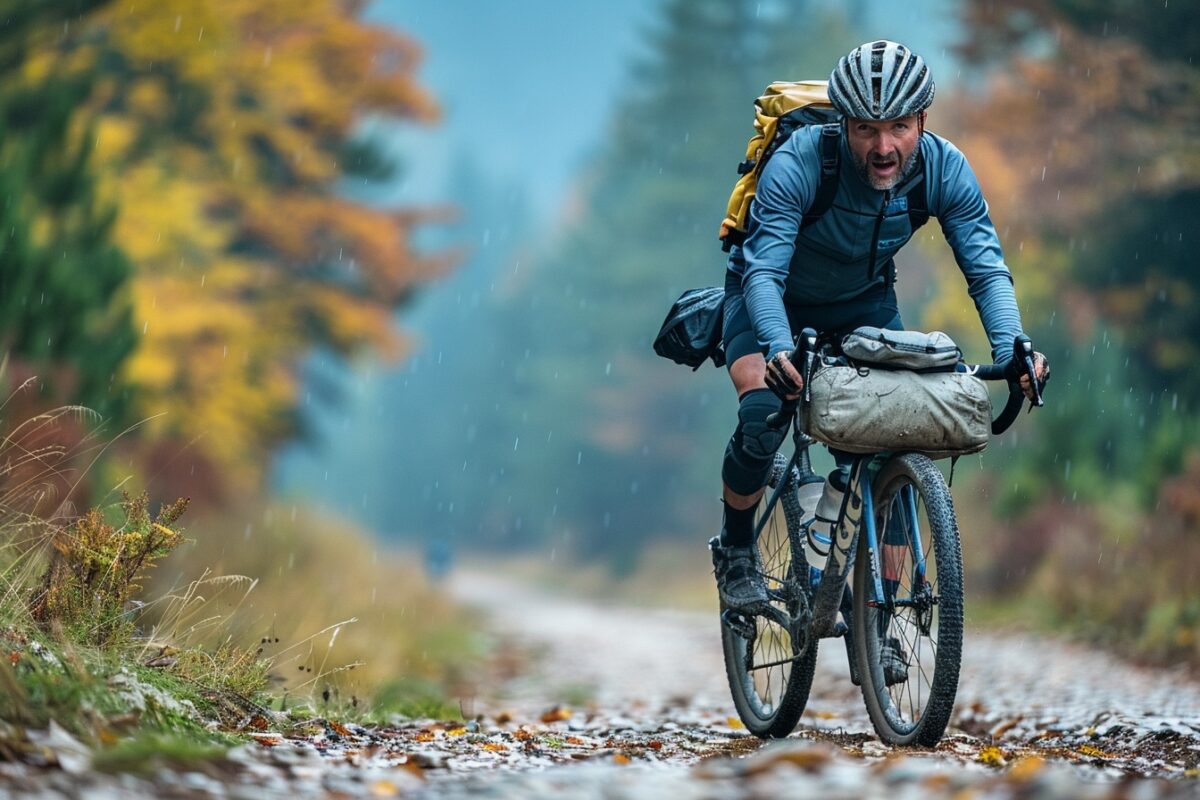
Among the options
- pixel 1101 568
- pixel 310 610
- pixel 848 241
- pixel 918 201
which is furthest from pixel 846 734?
pixel 1101 568

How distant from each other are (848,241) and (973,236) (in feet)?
1.35

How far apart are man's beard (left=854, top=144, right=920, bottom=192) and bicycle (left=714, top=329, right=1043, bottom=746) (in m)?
0.61

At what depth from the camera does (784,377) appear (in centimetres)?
438

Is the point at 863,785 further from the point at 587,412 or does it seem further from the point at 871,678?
the point at 587,412

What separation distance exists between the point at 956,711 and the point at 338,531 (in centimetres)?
1175

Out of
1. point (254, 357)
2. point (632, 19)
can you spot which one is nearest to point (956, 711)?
point (254, 357)

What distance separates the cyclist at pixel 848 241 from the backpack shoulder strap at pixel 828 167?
0.07ft

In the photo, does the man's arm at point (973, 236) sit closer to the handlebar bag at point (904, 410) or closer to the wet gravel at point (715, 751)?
the handlebar bag at point (904, 410)

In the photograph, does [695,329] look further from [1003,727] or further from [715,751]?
[1003,727]

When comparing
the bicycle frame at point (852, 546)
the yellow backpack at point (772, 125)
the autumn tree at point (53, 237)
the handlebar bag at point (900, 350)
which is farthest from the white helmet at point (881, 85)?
the autumn tree at point (53, 237)

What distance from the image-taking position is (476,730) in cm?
527

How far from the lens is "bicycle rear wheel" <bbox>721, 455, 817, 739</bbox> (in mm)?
5102

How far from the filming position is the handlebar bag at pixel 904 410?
429cm

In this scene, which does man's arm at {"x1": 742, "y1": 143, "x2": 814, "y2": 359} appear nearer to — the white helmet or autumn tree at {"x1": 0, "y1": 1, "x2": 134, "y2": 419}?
the white helmet
